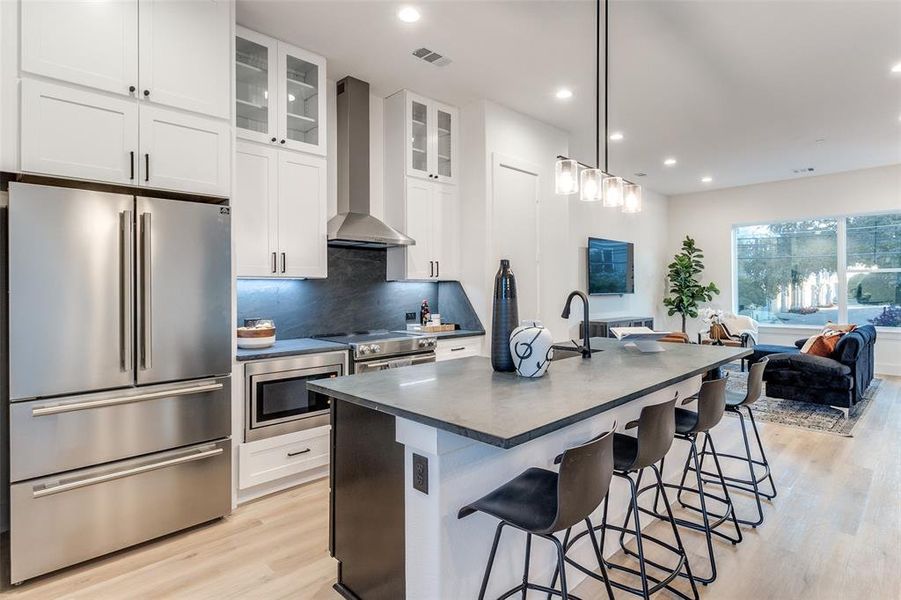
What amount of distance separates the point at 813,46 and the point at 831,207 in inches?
204

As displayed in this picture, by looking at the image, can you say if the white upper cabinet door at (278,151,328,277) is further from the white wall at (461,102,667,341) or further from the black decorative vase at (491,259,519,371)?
the black decorative vase at (491,259,519,371)

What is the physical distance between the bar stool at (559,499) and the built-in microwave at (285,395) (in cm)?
186

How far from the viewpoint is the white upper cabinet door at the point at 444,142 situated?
14.5ft

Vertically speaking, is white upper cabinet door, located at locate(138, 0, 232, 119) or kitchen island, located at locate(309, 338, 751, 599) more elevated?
white upper cabinet door, located at locate(138, 0, 232, 119)

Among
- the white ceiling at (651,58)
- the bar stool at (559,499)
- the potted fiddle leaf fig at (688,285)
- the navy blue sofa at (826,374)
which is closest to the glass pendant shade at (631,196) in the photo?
the white ceiling at (651,58)

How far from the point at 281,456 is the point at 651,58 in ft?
12.7

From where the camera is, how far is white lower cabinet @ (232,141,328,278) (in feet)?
10.6

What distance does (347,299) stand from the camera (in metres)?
4.18

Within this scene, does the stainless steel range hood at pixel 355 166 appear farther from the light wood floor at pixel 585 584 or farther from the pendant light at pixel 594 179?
the light wood floor at pixel 585 584

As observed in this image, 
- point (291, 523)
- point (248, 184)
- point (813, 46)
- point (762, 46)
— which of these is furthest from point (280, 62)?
point (813, 46)

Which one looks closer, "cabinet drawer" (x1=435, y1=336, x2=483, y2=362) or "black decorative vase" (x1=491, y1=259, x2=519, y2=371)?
"black decorative vase" (x1=491, y1=259, x2=519, y2=371)

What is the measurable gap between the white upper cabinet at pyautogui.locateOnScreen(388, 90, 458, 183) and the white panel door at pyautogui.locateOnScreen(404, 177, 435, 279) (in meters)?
0.12

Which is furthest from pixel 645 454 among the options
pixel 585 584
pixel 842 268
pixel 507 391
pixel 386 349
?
pixel 842 268

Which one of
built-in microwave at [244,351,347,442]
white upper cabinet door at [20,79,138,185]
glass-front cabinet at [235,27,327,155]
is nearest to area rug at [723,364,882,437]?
built-in microwave at [244,351,347,442]
